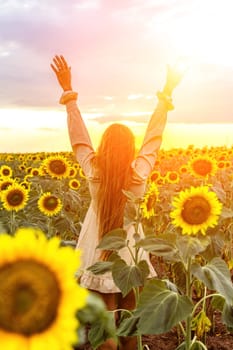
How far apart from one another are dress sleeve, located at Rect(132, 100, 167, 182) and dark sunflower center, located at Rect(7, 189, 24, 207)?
1912mm

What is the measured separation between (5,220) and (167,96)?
7.71 feet

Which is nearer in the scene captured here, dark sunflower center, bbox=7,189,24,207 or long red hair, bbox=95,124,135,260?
long red hair, bbox=95,124,135,260

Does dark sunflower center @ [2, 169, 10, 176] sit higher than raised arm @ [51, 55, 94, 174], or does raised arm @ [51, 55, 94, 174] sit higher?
dark sunflower center @ [2, 169, 10, 176]

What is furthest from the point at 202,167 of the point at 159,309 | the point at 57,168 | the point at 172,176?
the point at 159,309

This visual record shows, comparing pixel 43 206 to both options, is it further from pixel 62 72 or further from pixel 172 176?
pixel 172 176

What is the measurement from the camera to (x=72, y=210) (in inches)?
335

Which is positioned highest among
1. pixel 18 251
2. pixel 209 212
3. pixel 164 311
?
pixel 209 212

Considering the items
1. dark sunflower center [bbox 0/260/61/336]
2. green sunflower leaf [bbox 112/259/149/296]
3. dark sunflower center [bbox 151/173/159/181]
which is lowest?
dark sunflower center [bbox 0/260/61/336]

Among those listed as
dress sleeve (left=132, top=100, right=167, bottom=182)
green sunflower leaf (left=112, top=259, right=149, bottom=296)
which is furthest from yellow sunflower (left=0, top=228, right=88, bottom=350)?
dress sleeve (left=132, top=100, right=167, bottom=182)

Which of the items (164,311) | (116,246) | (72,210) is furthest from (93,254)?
(72,210)

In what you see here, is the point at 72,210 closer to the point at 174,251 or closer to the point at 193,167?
the point at 193,167

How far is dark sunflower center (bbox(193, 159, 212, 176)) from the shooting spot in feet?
21.3

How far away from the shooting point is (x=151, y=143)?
418 cm

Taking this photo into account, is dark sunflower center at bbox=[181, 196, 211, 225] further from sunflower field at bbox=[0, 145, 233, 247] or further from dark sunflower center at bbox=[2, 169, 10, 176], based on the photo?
dark sunflower center at bbox=[2, 169, 10, 176]
